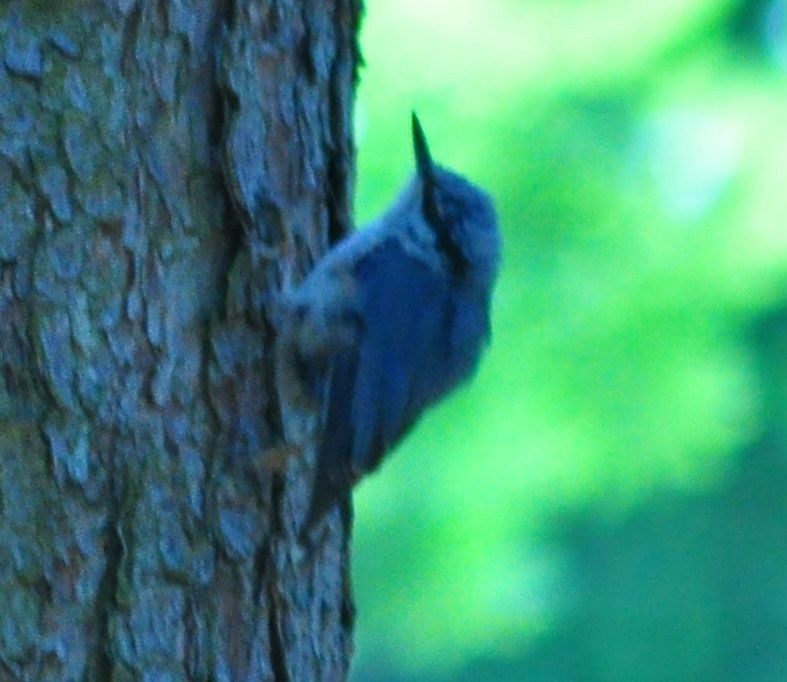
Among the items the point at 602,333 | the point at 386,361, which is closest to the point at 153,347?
the point at 386,361

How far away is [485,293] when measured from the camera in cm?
271

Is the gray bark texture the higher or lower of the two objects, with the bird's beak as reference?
lower

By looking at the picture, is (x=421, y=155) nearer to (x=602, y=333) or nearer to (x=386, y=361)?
(x=386, y=361)

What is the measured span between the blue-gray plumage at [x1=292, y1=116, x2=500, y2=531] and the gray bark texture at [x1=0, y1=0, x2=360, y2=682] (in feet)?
0.40

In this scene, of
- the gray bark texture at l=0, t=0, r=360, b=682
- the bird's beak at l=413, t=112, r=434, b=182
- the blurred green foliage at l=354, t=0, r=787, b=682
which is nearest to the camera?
the gray bark texture at l=0, t=0, r=360, b=682

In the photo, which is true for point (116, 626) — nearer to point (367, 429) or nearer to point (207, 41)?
point (367, 429)

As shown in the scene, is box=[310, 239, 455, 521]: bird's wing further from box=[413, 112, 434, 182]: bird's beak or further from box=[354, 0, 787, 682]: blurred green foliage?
box=[354, 0, 787, 682]: blurred green foliage

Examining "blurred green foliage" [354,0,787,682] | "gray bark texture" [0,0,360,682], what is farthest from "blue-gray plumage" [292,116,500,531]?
"blurred green foliage" [354,0,787,682]

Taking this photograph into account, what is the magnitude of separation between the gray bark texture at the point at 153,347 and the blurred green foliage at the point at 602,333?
101 centimetres

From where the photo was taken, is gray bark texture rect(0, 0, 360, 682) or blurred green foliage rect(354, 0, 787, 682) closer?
gray bark texture rect(0, 0, 360, 682)

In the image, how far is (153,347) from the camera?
1.98 meters

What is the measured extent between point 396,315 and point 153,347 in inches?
27.6

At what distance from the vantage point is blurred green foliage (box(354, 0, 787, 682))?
10.1 ft

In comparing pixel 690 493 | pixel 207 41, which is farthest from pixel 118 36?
pixel 690 493
